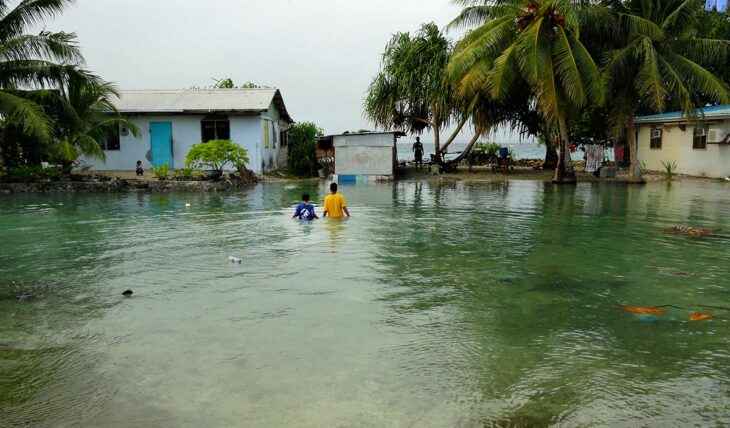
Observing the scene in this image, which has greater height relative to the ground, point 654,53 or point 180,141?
point 654,53

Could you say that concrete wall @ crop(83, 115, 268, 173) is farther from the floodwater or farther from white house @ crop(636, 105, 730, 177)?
white house @ crop(636, 105, 730, 177)

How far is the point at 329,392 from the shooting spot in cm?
503

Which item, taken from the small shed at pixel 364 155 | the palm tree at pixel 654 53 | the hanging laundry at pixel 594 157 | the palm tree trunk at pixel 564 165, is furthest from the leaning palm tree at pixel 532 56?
the hanging laundry at pixel 594 157

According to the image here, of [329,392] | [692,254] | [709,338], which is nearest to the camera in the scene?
[329,392]

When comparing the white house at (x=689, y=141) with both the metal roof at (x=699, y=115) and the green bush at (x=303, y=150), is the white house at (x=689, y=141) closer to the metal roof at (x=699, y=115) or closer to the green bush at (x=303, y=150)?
the metal roof at (x=699, y=115)

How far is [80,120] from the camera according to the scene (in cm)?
2233

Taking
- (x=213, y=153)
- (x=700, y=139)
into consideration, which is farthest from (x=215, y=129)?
(x=700, y=139)

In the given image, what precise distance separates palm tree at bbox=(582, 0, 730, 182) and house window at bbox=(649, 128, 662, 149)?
525cm

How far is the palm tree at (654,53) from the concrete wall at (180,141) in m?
14.7

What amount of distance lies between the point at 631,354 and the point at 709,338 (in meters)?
1.09

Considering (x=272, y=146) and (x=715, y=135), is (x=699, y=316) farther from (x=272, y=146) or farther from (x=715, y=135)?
(x=272, y=146)

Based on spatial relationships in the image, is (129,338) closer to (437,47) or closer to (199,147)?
(199,147)

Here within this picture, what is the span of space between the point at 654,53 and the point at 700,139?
684 centimetres

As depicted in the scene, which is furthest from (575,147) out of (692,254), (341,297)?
(341,297)
